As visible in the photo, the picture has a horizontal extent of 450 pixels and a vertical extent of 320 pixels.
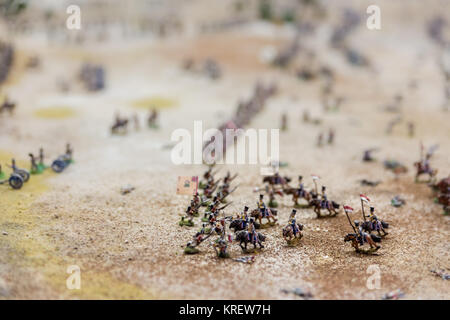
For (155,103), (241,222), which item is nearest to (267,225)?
(241,222)

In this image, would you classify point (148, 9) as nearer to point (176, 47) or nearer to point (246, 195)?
point (176, 47)

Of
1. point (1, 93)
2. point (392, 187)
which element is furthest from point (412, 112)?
point (1, 93)

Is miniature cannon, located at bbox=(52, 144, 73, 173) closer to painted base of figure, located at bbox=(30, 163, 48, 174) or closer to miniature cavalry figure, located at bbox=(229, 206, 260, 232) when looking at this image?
painted base of figure, located at bbox=(30, 163, 48, 174)

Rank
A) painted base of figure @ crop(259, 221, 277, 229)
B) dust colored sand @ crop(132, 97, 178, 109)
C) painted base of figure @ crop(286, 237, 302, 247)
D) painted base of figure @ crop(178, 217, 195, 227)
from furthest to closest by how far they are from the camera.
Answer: dust colored sand @ crop(132, 97, 178, 109), painted base of figure @ crop(259, 221, 277, 229), painted base of figure @ crop(178, 217, 195, 227), painted base of figure @ crop(286, 237, 302, 247)

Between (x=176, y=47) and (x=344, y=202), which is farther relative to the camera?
(x=176, y=47)

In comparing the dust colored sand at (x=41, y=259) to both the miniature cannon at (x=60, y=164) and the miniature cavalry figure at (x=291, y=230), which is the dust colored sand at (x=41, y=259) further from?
the miniature cavalry figure at (x=291, y=230)

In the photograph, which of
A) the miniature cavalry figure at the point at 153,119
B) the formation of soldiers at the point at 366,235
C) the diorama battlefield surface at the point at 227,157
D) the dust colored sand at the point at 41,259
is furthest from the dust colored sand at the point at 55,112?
the formation of soldiers at the point at 366,235

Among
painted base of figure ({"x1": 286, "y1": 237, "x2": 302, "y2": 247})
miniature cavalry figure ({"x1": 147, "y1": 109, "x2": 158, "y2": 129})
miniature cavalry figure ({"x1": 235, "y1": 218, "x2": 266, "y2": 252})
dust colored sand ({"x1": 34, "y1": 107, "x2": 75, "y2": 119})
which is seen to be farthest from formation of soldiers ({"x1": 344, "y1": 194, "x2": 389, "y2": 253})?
dust colored sand ({"x1": 34, "y1": 107, "x2": 75, "y2": 119})
